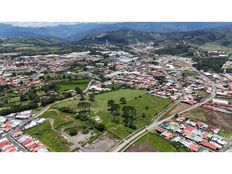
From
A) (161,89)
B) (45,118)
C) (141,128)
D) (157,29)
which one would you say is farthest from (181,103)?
(157,29)

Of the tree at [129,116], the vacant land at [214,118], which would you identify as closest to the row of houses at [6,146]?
the tree at [129,116]

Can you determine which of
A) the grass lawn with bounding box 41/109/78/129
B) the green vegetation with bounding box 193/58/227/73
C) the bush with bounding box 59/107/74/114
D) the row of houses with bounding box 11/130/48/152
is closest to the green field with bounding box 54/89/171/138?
the bush with bounding box 59/107/74/114

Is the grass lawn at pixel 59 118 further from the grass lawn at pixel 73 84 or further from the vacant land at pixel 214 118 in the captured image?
the vacant land at pixel 214 118

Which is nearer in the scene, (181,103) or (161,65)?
(181,103)

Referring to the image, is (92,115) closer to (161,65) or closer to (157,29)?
(161,65)

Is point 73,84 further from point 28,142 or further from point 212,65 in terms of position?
point 212,65

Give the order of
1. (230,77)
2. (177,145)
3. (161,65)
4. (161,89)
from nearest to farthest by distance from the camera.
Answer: (177,145)
(161,89)
(230,77)
(161,65)

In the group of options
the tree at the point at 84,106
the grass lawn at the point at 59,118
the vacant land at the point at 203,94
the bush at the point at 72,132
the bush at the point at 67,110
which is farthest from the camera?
the vacant land at the point at 203,94

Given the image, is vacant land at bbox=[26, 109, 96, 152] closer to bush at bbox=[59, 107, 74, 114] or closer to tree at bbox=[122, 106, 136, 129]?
bush at bbox=[59, 107, 74, 114]
